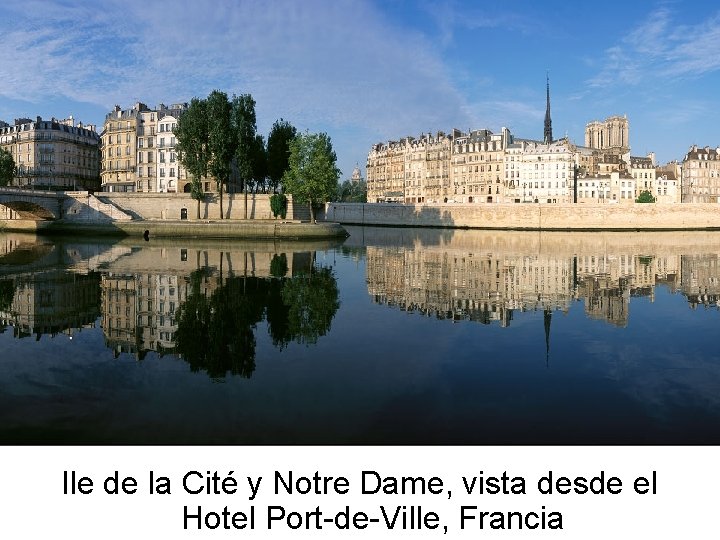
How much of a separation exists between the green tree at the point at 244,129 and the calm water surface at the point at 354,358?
1358 inches

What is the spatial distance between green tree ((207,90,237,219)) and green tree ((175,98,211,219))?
0.66 metres

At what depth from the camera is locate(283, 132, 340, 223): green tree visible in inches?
2623

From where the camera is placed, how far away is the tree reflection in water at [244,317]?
1387 cm

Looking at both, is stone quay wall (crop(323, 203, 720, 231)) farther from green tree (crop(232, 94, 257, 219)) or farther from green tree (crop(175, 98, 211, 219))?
green tree (crop(175, 98, 211, 219))

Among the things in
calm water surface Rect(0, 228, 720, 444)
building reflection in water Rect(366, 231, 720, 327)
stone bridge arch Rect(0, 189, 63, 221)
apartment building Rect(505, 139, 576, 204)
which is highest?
apartment building Rect(505, 139, 576, 204)

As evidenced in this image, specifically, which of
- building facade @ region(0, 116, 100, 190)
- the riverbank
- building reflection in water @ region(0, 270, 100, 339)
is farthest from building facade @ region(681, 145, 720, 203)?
building reflection in water @ region(0, 270, 100, 339)

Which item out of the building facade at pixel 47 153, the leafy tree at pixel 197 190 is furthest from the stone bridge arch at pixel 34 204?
the building facade at pixel 47 153

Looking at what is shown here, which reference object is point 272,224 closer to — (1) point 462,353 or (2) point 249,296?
(2) point 249,296

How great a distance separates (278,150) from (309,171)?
12.3 metres

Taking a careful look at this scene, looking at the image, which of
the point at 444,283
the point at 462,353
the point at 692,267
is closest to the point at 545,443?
the point at 462,353

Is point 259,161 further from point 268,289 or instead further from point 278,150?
point 268,289

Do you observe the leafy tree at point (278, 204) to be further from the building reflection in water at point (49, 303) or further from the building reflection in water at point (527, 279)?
the building reflection in water at point (49, 303)

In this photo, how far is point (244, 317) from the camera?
18625mm

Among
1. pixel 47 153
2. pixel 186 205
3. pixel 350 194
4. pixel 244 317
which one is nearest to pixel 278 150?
pixel 186 205
